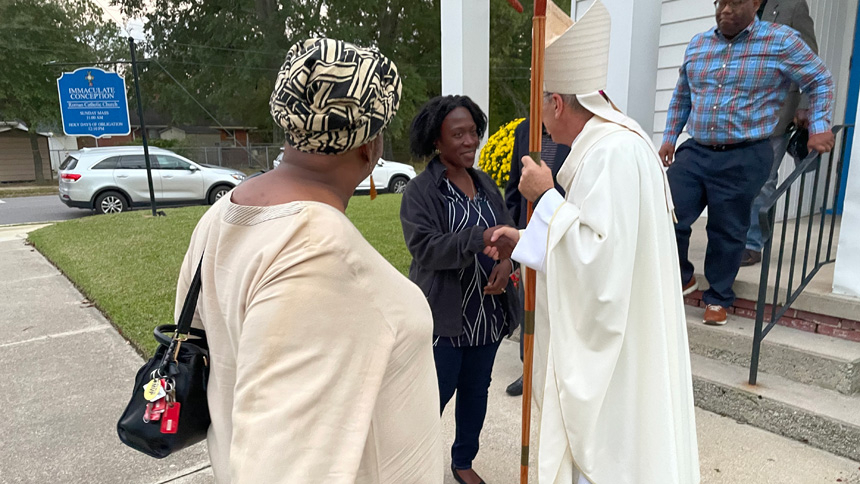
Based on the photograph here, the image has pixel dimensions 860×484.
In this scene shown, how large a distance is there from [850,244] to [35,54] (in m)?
31.3

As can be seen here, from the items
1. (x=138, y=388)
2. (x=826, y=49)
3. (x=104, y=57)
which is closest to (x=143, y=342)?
(x=138, y=388)

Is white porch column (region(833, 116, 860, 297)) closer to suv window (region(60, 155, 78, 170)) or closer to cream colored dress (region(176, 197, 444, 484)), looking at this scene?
cream colored dress (region(176, 197, 444, 484))

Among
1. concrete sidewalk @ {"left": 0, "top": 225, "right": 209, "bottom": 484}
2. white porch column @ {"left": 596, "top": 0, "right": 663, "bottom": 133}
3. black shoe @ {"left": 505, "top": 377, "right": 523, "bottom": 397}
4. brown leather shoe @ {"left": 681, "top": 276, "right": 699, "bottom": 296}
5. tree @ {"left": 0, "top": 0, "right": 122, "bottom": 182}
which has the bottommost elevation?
concrete sidewalk @ {"left": 0, "top": 225, "right": 209, "bottom": 484}

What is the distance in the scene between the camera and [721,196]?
11.7ft

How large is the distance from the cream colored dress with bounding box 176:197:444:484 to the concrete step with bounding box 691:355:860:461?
266cm

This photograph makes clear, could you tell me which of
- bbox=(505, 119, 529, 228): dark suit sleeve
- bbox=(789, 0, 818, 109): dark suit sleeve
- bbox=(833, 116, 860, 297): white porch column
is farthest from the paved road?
bbox=(833, 116, 860, 297): white porch column

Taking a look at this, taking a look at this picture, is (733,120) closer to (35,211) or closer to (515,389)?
(515,389)

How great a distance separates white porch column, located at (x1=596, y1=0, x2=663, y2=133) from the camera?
4695mm

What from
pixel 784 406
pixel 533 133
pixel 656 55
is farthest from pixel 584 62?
pixel 656 55

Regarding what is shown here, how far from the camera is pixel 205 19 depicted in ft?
89.3

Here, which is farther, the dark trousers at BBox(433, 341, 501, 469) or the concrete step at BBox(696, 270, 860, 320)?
the concrete step at BBox(696, 270, 860, 320)

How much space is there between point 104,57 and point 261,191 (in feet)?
122

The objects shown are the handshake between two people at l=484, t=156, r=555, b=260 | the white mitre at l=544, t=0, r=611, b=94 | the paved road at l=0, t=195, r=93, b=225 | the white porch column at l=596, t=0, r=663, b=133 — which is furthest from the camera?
the paved road at l=0, t=195, r=93, b=225

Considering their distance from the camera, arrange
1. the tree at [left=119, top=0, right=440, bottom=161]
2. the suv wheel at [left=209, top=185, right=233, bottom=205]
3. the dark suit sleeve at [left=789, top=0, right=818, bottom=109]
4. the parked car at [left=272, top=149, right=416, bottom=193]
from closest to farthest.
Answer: the dark suit sleeve at [left=789, top=0, right=818, bottom=109] → the suv wheel at [left=209, top=185, right=233, bottom=205] → the parked car at [left=272, top=149, right=416, bottom=193] → the tree at [left=119, top=0, right=440, bottom=161]
